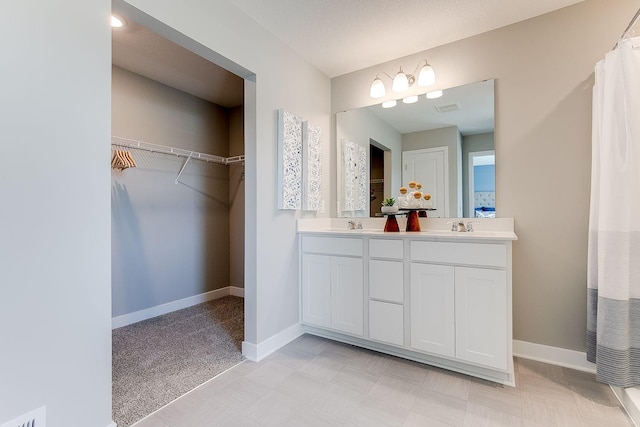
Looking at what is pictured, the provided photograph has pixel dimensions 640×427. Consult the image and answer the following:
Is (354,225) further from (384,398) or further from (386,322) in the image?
(384,398)

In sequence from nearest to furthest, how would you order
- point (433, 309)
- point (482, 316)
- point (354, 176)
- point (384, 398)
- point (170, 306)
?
point (384, 398), point (482, 316), point (433, 309), point (354, 176), point (170, 306)

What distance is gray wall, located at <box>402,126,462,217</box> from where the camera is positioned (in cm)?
238

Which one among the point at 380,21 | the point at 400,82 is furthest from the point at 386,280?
the point at 380,21

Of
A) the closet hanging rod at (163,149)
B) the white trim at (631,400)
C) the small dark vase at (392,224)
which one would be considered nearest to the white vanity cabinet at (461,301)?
the small dark vase at (392,224)

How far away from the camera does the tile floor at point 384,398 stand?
4.86 ft

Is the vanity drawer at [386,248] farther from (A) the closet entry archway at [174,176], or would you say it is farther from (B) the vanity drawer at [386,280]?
(A) the closet entry archway at [174,176]

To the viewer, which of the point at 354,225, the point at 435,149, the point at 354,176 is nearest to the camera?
the point at 435,149

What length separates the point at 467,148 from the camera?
234 centimetres

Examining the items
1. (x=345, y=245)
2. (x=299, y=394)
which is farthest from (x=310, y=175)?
(x=299, y=394)

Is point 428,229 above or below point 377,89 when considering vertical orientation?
below

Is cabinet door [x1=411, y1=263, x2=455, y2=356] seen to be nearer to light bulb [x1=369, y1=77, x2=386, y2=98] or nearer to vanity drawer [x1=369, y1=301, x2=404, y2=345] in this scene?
vanity drawer [x1=369, y1=301, x2=404, y2=345]
